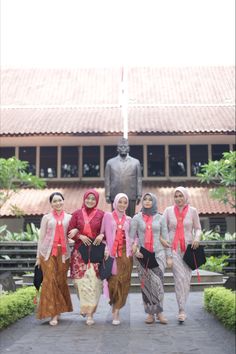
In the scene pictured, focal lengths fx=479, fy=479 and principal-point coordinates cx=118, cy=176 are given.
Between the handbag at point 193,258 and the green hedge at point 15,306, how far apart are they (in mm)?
2168

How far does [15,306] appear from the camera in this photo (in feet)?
19.4

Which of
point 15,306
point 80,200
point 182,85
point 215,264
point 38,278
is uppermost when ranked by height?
point 182,85

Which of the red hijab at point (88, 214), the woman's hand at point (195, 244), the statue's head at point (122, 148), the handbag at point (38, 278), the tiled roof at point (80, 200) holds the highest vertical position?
the statue's head at point (122, 148)

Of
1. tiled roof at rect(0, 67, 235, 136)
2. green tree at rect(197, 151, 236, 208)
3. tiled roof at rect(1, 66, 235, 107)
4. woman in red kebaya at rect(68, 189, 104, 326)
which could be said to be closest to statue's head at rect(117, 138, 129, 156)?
woman in red kebaya at rect(68, 189, 104, 326)

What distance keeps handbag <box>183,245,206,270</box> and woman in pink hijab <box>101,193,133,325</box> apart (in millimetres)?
684

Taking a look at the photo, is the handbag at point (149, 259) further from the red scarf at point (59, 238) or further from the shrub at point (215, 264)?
the shrub at point (215, 264)

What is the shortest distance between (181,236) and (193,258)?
0.30 metres

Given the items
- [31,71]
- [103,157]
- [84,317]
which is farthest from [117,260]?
[31,71]

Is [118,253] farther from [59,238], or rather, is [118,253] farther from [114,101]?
[114,101]

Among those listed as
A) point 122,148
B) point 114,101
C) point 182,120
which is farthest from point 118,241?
point 114,101

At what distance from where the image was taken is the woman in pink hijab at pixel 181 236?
574 centimetres

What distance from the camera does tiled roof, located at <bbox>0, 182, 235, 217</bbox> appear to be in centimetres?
1356

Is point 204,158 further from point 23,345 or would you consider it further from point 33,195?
point 23,345

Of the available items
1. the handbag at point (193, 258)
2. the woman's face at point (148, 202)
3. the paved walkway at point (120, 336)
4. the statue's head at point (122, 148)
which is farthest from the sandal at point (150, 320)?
the statue's head at point (122, 148)
